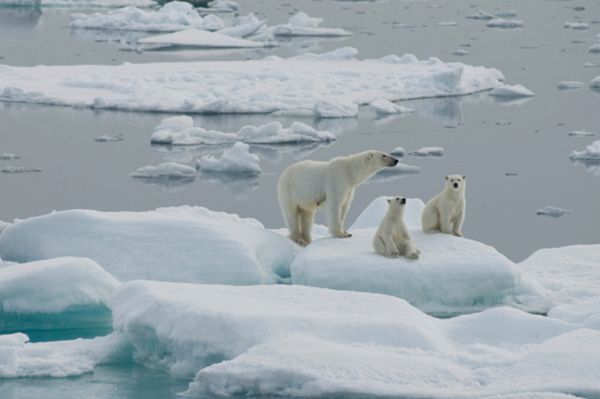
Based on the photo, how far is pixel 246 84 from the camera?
1753 centimetres

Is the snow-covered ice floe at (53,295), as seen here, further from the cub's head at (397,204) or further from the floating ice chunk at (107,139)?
the floating ice chunk at (107,139)

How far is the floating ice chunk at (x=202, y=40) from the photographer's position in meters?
23.2

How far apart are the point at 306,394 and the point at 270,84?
1233cm

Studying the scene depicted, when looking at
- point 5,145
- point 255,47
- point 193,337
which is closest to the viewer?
point 193,337

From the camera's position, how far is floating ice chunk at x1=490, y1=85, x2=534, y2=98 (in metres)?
17.7

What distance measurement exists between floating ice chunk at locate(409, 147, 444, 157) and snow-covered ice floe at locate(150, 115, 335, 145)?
1.00 m

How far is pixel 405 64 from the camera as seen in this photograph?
786 inches

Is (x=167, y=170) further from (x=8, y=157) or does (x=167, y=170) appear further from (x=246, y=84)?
(x=246, y=84)

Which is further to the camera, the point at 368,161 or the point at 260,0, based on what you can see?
the point at 260,0

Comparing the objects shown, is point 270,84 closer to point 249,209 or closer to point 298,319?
point 249,209

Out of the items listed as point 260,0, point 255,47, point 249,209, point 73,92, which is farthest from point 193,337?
point 260,0

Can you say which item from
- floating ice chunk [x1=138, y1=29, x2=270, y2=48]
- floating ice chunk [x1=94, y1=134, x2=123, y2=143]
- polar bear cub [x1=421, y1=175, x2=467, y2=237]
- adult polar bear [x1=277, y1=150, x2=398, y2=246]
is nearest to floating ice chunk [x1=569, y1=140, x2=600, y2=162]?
floating ice chunk [x1=94, y1=134, x2=123, y2=143]

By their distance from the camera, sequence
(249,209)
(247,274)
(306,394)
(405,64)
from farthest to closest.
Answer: (405,64)
(249,209)
(247,274)
(306,394)

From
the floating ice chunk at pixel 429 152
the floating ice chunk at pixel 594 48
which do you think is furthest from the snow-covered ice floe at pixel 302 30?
the floating ice chunk at pixel 429 152
